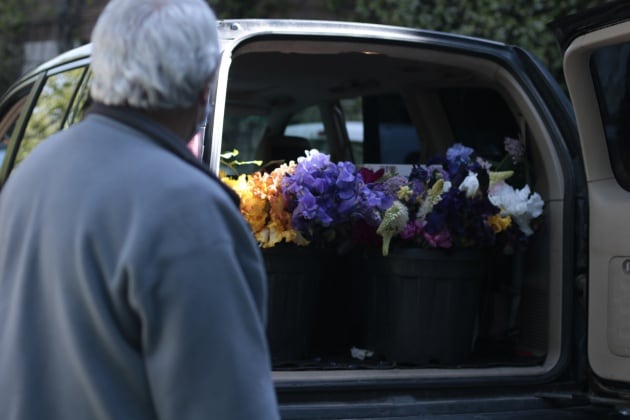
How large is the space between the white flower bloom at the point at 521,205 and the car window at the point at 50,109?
5.73 ft

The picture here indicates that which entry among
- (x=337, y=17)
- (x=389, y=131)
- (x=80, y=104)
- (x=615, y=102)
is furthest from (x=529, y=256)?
(x=337, y=17)

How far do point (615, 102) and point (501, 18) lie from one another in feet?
18.8

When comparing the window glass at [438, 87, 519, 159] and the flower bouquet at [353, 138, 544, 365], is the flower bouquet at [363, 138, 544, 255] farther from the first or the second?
the window glass at [438, 87, 519, 159]

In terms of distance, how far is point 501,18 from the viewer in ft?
28.6

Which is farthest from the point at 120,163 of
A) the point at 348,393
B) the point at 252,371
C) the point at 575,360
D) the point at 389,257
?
the point at 575,360

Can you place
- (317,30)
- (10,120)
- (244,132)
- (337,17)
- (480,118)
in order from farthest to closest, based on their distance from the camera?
(337,17) → (244,132) → (10,120) → (480,118) → (317,30)

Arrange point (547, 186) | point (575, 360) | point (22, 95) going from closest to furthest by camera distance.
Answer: point (575, 360), point (547, 186), point (22, 95)

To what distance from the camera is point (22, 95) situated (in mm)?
4734

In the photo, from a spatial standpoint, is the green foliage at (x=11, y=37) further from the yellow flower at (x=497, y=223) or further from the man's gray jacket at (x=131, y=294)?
the man's gray jacket at (x=131, y=294)

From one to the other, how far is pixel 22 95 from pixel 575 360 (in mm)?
2890

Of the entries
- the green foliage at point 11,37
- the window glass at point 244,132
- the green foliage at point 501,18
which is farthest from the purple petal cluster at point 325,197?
the green foliage at point 11,37

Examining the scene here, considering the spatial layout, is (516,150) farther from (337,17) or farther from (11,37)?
(11,37)

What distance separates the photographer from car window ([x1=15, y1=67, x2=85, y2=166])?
159 inches

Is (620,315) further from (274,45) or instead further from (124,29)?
(124,29)
